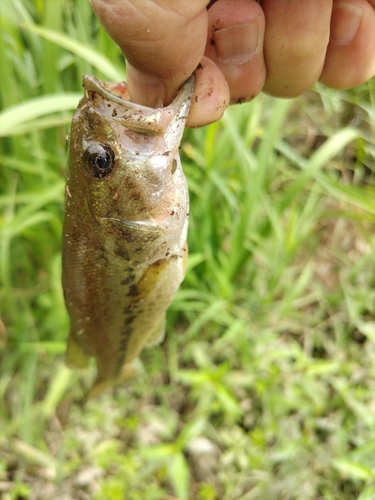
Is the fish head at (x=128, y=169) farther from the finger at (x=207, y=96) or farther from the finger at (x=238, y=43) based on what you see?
the finger at (x=238, y=43)

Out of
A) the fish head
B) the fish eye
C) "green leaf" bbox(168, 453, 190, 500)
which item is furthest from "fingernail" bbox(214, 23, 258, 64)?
"green leaf" bbox(168, 453, 190, 500)

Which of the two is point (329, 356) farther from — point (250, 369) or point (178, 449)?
point (178, 449)

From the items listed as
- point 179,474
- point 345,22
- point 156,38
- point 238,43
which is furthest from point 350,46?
point 179,474

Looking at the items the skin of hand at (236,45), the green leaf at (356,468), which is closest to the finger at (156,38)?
the skin of hand at (236,45)

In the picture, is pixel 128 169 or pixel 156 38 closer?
pixel 156 38

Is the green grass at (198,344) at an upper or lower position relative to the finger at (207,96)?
lower

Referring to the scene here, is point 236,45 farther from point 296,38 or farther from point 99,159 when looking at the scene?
point 99,159

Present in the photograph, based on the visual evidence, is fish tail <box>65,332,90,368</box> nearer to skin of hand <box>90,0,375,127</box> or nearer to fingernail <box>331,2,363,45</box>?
skin of hand <box>90,0,375,127</box>

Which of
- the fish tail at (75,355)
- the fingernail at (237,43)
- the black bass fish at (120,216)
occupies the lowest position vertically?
→ the fish tail at (75,355)
